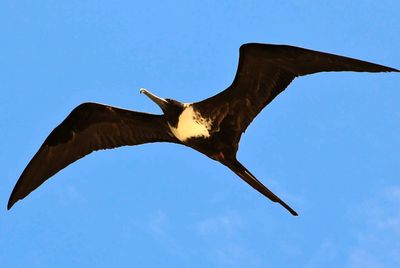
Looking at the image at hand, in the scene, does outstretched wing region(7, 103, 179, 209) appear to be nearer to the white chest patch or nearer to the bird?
the bird

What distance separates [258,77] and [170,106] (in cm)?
112

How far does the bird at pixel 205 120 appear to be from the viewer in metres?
10.5

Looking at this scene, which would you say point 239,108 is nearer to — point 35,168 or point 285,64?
point 285,64

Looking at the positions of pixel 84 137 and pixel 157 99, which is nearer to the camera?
pixel 157 99

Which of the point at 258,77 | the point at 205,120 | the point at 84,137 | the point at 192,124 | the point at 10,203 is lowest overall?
the point at 10,203

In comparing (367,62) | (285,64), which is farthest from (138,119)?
(367,62)

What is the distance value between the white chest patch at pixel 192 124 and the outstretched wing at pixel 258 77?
105mm

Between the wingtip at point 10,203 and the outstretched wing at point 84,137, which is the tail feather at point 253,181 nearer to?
the outstretched wing at point 84,137

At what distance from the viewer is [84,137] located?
38.0 feet

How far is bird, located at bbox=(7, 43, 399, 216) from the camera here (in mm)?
10531

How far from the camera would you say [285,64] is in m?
10.7

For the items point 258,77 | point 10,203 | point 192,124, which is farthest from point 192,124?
point 10,203

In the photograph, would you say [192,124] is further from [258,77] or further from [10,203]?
[10,203]

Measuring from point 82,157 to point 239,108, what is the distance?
2167 millimetres
